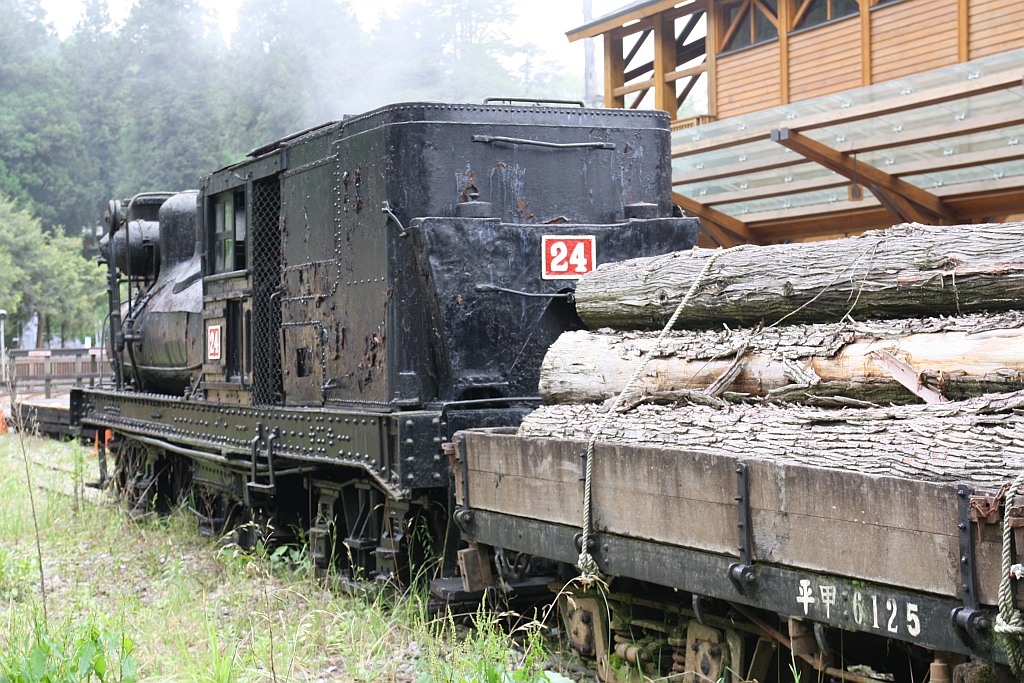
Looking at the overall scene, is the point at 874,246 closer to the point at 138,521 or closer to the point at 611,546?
the point at 611,546

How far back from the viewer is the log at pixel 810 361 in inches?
168

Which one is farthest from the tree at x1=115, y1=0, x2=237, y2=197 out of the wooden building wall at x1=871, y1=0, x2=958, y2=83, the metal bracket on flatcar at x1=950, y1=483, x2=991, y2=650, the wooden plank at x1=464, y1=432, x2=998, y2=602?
the metal bracket on flatcar at x1=950, y1=483, x2=991, y2=650

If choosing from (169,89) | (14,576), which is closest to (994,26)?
(14,576)

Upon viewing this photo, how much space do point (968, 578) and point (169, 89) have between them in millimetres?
52211

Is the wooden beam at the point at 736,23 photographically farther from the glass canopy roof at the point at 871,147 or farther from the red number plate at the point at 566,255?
the red number plate at the point at 566,255

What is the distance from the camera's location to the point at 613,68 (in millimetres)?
17344

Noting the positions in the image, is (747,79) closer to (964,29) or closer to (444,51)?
(964,29)

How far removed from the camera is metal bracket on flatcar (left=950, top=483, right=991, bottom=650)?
129 inches

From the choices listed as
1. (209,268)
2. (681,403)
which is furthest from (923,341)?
(209,268)

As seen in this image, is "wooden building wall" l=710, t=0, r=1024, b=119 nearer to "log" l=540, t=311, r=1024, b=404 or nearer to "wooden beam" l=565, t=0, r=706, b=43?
"wooden beam" l=565, t=0, r=706, b=43

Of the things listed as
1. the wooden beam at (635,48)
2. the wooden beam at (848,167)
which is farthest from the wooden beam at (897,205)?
the wooden beam at (635,48)

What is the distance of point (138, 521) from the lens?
1124cm

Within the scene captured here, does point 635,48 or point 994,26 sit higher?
point 635,48

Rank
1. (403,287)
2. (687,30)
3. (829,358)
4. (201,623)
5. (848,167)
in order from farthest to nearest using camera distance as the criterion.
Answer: (687,30)
(848,167)
(403,287)
(201,623)
(829,358)
